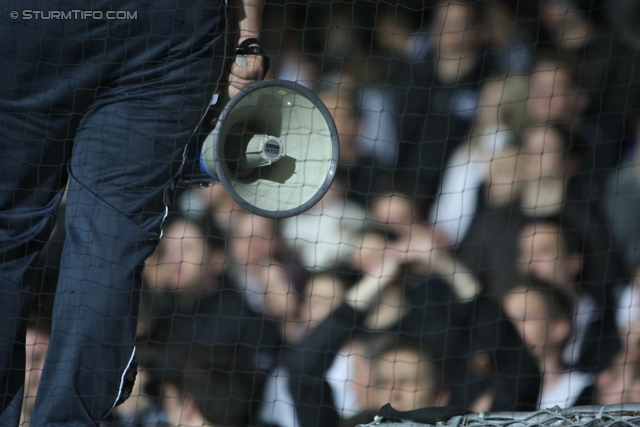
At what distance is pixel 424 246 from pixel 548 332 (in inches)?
13.2

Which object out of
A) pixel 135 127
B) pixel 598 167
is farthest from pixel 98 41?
pixel 598 167

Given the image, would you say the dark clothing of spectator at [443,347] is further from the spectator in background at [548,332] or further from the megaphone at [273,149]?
the megaphone at [273,149]

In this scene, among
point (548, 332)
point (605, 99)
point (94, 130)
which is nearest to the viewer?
point (94, 130)

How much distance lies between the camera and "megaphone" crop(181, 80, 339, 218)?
1.37 m

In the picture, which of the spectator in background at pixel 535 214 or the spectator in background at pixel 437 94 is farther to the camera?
the spectator in background at pixel 437 94

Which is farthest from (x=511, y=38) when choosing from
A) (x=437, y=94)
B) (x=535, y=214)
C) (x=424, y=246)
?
(x=424, y=246)

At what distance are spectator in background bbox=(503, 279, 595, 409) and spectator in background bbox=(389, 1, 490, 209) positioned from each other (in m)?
0.32

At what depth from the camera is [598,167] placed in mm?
1681

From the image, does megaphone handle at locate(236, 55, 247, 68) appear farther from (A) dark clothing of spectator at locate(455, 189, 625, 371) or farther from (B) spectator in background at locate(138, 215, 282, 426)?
(A) dark clothing of spectator at locate(455, 189, 625, 371)

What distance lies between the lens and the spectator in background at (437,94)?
5.74 ft

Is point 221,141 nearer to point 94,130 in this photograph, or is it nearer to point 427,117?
point 94,130

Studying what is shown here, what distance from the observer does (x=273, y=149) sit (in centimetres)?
141

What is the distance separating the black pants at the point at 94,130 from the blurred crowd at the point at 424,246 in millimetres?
412
